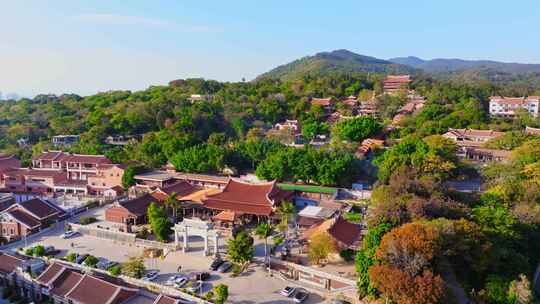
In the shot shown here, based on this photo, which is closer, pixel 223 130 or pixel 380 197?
pixel 380 197

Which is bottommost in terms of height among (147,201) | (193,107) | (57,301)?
(57,301)

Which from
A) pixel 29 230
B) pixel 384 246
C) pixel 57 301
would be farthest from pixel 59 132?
pixel 384 246

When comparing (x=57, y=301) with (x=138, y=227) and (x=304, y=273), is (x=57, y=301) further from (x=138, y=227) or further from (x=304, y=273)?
(x=304, y=273)

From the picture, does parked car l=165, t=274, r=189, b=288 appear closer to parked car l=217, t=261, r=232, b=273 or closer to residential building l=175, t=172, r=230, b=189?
parked car l=217, t=261, r=232, b=273

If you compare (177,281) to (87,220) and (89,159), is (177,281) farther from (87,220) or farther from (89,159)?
(89,159)

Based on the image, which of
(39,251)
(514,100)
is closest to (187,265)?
(39,251)
